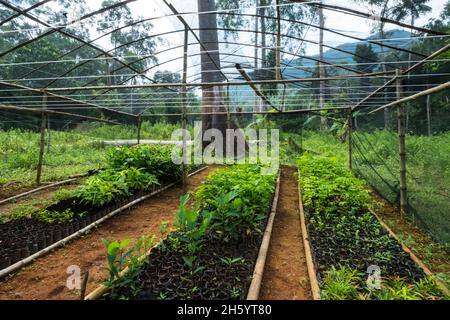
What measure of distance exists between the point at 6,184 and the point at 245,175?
568cm

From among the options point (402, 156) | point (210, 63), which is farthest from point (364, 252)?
point (210, 63)

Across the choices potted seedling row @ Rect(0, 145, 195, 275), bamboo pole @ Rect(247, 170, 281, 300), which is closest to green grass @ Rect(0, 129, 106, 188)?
potted seedling row @ Rect(0, 145, 195, 275)

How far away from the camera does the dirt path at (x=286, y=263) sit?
8.55 feet

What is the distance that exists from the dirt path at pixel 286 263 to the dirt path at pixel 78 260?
1615 millimetres

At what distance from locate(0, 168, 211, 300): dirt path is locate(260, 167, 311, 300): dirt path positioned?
161 centimetres

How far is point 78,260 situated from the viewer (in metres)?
3.08

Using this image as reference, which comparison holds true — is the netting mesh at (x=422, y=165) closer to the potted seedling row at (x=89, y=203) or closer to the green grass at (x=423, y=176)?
the green grass at (x=423, y=176)

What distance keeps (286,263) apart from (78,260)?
2396 mm

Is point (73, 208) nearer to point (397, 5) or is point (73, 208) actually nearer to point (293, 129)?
point (293, 129)

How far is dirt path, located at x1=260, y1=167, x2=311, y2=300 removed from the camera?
8.55ft

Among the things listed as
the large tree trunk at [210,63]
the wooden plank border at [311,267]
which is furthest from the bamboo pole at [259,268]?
the large tree trunk at [210,63]

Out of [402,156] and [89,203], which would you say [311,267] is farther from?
[89,203]

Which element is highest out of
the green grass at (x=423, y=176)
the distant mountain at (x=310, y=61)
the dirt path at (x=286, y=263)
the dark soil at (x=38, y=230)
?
the distant mountain at (x=310, y=61)
